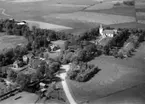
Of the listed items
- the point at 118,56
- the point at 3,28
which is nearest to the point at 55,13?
the point at 3,28

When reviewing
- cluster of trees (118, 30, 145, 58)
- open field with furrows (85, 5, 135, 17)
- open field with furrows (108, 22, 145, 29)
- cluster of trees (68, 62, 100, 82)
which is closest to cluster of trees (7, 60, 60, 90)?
cluster of trees (68, 62, 100, 82)

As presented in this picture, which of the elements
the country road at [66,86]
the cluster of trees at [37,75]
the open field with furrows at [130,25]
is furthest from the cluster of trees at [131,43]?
the cluster of trees at [37,75]

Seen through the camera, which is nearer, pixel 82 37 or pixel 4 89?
pixel 4 89

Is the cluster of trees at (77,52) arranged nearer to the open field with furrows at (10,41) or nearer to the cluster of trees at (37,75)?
the cluster of trees at (37,75)

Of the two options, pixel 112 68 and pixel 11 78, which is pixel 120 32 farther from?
pixel 11 78

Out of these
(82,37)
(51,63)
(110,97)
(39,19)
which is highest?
(39,19)

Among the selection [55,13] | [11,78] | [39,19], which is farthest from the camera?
[55,13]
